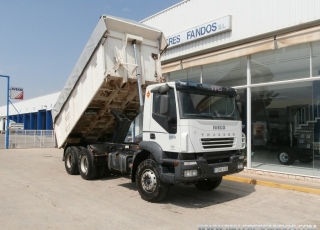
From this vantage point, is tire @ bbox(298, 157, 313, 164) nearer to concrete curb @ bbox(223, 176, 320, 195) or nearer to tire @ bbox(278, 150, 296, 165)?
tire @ bbox(278, 150, 296, 165)

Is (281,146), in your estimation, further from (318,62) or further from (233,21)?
(233,21)

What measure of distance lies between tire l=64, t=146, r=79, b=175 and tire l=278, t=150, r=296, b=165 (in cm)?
678

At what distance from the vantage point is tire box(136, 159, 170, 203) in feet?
20.6

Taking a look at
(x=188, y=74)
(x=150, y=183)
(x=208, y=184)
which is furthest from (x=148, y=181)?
(x=188, y=74)

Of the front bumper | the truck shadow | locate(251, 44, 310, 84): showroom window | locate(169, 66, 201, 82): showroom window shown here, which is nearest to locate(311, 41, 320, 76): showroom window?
locate(251, 44, 310, 84): showroom window


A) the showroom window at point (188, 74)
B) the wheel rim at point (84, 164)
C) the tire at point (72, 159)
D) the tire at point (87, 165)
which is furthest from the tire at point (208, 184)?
the showroom window at point (188, 74)

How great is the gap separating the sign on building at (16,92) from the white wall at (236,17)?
1542 cm

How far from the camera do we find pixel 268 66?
9.96 metres

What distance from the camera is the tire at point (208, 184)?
7562 mm

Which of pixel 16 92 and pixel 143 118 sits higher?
pixel 16 92

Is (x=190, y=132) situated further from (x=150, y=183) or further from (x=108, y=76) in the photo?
(x=108, y=76)

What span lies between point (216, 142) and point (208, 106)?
0.80 meters

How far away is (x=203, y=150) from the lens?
608 centimetres

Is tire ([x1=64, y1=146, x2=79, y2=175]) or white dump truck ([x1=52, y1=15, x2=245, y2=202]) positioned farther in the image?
tire ([x1=64, y1=146, x2=79, y2=175])
